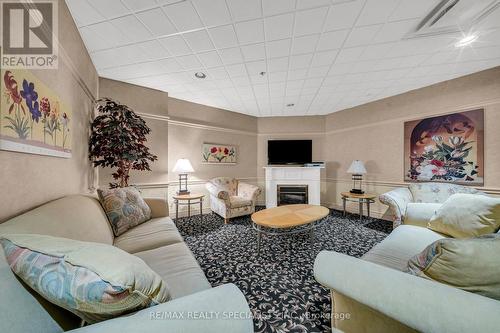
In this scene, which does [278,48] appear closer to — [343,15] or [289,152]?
[343,15]

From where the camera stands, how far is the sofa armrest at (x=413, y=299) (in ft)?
1.88

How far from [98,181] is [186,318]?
3389mm

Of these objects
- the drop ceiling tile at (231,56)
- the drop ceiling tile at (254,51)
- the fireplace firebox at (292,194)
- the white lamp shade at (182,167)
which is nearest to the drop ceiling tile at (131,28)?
the drop ceiling tile at (231,56)

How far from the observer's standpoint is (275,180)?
15.8ft

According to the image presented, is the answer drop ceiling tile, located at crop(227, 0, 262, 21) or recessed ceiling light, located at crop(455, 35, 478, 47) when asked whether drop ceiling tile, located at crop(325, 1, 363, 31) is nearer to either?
drop ceiling tile, located at crop(227, 0, 262, 21)

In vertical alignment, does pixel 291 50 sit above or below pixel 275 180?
above

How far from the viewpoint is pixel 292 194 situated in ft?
15.8

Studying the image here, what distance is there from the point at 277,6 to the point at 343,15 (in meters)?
0.65

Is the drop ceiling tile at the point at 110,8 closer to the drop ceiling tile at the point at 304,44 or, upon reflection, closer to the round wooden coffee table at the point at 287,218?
the drop ceiling tile at the point at 304,44

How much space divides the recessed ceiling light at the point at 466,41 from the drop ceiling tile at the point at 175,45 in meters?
3.21

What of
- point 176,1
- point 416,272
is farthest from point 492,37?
point 176,1

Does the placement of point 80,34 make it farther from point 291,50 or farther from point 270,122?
point 270,122

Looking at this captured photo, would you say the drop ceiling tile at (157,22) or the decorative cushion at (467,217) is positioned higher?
the drop ceiling tile at (157,22)

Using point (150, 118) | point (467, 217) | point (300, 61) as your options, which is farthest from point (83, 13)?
point (467, 217)
